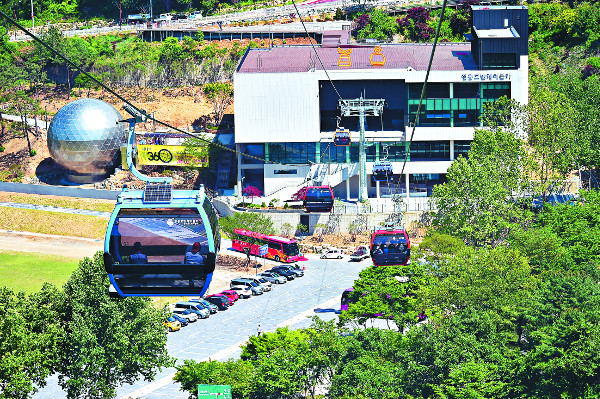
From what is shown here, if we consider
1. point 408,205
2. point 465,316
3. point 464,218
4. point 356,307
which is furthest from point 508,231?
point 465,316

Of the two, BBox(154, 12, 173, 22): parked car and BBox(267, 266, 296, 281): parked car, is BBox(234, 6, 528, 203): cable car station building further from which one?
BBox(154, 12, 173, 22): parked car

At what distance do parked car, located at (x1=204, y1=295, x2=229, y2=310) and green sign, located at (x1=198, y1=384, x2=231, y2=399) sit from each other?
94.7 feet

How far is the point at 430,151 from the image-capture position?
141375 millimetres

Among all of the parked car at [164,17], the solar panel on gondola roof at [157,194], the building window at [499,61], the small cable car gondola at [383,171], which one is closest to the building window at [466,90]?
the building window at [499,61]

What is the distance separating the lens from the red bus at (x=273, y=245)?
124 metres

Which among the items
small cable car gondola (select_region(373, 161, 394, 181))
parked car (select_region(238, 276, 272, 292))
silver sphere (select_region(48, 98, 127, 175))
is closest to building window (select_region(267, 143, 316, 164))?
small cable car gondola (select_region(373, 161, 394, 181))

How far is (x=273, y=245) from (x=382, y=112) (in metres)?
27.6

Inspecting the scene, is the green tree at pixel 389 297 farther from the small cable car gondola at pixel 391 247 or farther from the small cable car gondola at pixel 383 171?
the small cable car gondola at pixel 383 171

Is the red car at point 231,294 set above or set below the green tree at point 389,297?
below

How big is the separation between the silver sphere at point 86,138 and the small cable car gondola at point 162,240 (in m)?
89.4

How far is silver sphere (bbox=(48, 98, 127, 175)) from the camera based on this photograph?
143625 mm

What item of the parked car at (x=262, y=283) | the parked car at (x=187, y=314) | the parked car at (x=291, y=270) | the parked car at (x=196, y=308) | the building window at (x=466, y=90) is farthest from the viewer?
the building window at (x=466, y=90)

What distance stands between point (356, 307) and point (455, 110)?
51.7 metres

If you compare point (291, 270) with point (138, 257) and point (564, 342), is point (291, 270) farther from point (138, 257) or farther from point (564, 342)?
point (138, 257)
